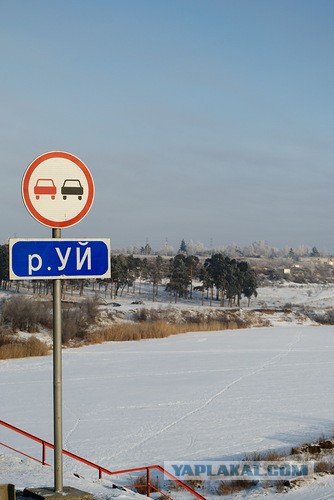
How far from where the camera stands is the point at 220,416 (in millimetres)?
13859

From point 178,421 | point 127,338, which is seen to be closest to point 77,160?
point 178,421

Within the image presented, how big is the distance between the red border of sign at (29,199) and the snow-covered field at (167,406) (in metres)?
2.72

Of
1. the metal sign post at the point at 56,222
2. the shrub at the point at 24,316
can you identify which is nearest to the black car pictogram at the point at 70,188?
the metal sign post at the point at 56,222

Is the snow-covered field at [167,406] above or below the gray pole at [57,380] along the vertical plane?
below

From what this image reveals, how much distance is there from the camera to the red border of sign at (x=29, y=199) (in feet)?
A: 14.2

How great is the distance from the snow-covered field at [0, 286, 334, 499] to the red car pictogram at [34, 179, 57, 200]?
293cm

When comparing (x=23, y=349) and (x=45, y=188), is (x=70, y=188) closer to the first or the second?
(x=45, y=188)

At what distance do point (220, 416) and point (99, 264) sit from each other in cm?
1014

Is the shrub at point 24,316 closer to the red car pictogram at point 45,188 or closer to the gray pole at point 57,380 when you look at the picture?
the gray pole at point 57,380

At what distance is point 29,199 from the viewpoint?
4.32 meters

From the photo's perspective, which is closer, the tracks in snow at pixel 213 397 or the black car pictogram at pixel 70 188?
the black car pictogram at pixel 70 188

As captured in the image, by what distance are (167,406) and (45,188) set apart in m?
11.8

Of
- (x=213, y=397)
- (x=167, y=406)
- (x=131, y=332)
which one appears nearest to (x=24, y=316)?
(x=131, y=332)

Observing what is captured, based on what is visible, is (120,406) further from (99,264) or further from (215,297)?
(215,297)
